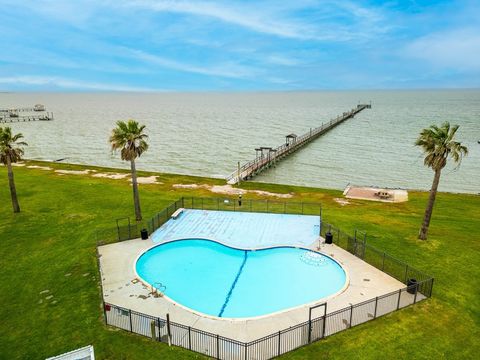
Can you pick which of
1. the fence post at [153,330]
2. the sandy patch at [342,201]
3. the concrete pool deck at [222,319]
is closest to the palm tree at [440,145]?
the concrete pool deck at [222,319]

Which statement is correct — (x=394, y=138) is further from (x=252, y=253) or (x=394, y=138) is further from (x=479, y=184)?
(x=252, y=253)

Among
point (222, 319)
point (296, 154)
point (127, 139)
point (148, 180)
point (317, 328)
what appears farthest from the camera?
point (296, 154)

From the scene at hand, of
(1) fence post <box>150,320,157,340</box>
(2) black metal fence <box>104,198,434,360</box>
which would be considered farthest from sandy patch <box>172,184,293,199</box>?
(1) fence post <box>150,320,157,340</box>

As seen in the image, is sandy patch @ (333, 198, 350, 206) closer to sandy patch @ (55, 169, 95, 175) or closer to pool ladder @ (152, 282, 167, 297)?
pool ladder @ (152, 282, 167, 297)

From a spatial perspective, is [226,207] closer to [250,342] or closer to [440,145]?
[440,145]

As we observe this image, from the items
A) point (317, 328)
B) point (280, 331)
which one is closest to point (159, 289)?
point (280, 331)

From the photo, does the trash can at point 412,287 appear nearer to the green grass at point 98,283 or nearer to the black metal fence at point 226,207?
the green grass at point 98,283

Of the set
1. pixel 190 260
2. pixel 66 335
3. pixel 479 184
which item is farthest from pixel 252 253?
pixel 479 184
